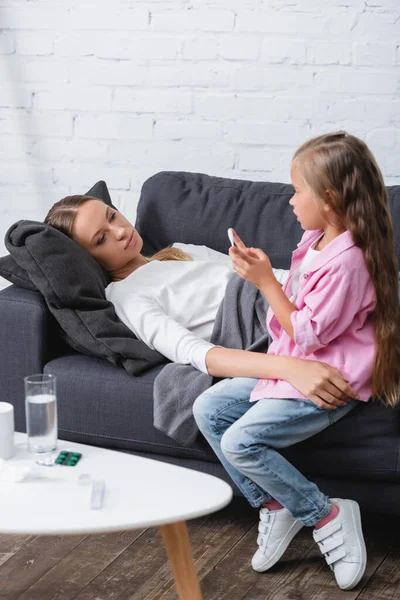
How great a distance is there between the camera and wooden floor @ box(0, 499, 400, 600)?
1.96m

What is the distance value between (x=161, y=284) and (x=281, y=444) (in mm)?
603

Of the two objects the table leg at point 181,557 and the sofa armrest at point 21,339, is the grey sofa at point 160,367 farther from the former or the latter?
the table leg at point 181,557

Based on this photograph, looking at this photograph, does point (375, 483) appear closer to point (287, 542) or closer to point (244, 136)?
point (287, 542)

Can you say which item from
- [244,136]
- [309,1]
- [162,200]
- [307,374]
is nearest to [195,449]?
[307,374]

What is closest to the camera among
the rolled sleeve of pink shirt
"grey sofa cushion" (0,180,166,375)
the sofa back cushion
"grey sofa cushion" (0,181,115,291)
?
the rolled sleeve of pink shirt

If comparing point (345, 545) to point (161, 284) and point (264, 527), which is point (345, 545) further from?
point (161, 284)

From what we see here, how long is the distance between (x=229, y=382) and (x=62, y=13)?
1709mm

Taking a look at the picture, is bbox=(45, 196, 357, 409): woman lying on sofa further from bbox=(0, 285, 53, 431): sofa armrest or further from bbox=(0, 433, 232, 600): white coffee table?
bbox=(0, 433, 232, 600): white coffee table

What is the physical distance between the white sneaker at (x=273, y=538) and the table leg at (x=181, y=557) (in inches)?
13.8

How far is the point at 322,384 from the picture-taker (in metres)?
1.92

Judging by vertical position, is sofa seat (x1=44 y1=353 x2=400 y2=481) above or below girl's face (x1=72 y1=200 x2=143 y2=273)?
below

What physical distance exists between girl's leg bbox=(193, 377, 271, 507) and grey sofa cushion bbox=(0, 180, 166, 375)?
0.72 ft

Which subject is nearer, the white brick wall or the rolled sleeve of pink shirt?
the rolled sleeve of pink shirt

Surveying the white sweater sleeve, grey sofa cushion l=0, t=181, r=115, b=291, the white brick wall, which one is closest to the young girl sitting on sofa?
the white sweater sleeve
